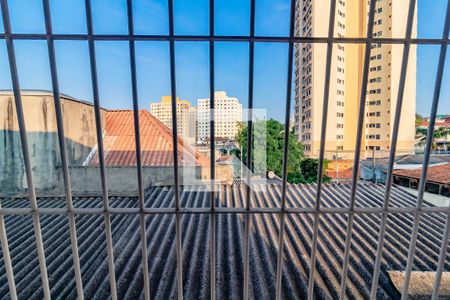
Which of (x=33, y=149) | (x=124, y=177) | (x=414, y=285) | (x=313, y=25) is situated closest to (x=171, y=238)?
(x=414, y=285)

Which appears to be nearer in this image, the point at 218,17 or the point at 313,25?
the point at 218,17

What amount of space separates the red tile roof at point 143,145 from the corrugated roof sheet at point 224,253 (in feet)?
10.8

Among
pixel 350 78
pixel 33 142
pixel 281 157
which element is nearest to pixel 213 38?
pixel 33 142

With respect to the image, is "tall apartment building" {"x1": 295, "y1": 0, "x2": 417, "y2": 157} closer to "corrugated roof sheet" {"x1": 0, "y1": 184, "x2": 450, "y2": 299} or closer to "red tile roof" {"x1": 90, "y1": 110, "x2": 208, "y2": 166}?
"red tile roof" {"x1": 90, "y1": 110, "x2": 208, "y2": 166}

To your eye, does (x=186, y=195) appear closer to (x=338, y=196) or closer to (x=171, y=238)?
(x=171, y=238)

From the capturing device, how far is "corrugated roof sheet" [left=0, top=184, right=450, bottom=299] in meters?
2.55

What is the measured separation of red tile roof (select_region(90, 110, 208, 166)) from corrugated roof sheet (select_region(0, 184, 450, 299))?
129 inches

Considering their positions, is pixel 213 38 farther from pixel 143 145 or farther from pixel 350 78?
pixel 350 78

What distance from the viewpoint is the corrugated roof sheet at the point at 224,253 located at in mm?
2555

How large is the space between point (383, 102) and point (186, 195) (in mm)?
26585

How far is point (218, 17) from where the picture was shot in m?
1.47

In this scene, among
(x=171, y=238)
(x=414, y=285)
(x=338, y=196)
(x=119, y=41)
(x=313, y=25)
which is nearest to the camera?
(x=119, y=41)

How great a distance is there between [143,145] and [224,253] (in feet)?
21.0

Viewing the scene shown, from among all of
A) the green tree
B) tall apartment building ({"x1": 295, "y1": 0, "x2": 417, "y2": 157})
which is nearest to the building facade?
the green tree
